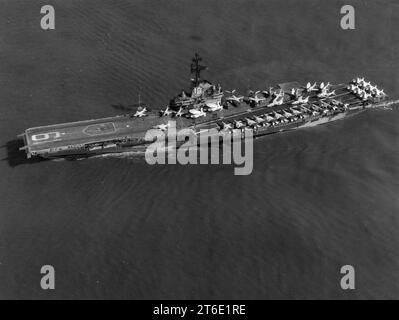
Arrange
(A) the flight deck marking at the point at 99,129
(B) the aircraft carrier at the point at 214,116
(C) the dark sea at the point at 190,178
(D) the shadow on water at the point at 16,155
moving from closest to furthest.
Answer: (C) the dark sea at the point at 190,178 → (D) the shadow on water at the point at 16,155 → (B) the aircraft carrier at the point at 214,116 → (A) the flight deck marking at the point at 99,129

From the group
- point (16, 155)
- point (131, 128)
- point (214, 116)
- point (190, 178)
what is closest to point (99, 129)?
point (131, 128)

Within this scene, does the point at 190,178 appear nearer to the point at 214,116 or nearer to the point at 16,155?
the point at 214,116

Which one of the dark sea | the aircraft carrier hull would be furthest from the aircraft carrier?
the dark sea

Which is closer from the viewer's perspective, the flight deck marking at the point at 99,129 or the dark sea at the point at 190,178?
the dark sea at the point at 190,178

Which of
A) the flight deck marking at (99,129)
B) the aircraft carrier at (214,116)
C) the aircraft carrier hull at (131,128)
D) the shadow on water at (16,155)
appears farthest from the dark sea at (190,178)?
the flight deck marking at (99,129)

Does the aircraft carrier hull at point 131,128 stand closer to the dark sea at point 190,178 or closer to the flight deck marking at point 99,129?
the flight deck marking at point 99,129

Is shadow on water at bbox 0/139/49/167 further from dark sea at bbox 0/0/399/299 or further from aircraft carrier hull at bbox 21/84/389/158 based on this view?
aircraft carrier hull at bbox 21/84/389/158
